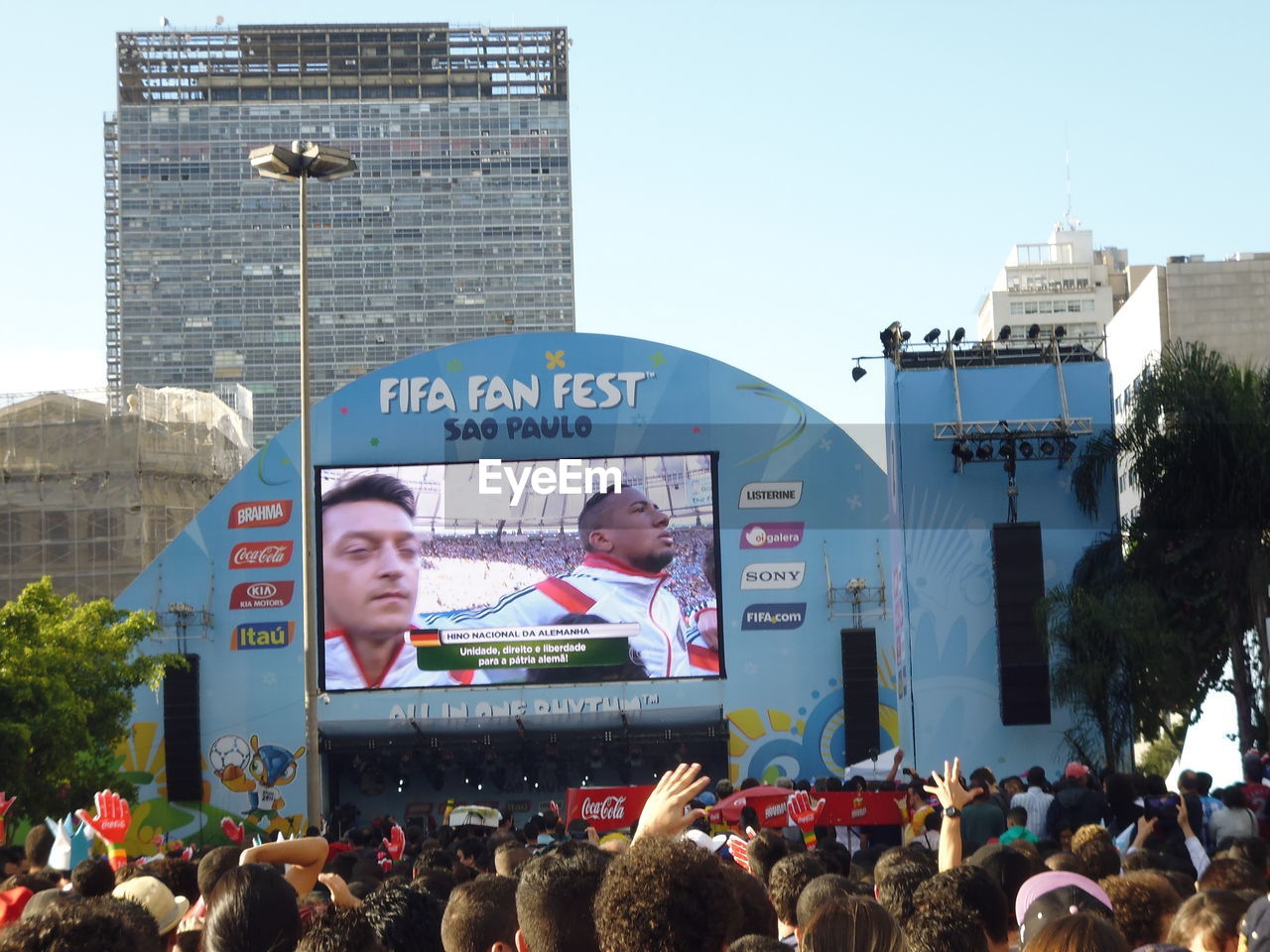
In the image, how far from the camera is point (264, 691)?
28.9 meters

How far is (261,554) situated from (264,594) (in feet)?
2.24

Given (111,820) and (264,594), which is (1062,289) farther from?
(111,820)

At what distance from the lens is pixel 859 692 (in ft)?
91.6

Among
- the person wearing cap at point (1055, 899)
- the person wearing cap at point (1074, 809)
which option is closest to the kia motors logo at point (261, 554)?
the person wearing cap at point (1074, 809)

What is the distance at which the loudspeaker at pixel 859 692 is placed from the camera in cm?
2772

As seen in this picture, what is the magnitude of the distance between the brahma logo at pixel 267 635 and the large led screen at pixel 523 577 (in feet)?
4.79

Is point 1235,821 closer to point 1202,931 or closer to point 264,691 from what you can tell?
point 1202,931

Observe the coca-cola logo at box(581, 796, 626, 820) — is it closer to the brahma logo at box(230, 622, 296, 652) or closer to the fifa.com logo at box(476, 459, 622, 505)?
the fifa.com logo at box(476, 459, 622, 505)

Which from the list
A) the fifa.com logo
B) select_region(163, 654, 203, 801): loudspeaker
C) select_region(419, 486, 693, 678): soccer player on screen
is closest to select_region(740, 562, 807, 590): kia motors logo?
select_region(419, 486, 693, 678): soccer player on screen

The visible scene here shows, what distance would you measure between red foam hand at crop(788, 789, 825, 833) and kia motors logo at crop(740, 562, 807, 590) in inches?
519

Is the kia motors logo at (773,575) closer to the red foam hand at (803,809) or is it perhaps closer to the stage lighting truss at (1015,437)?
the stage lighting truss at (1015,437)

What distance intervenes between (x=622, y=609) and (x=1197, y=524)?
9.35m

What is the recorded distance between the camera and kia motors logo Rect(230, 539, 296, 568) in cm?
2908

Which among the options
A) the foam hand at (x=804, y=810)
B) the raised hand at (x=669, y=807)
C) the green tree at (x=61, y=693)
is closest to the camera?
the raised hand at (x=669, y=807)
